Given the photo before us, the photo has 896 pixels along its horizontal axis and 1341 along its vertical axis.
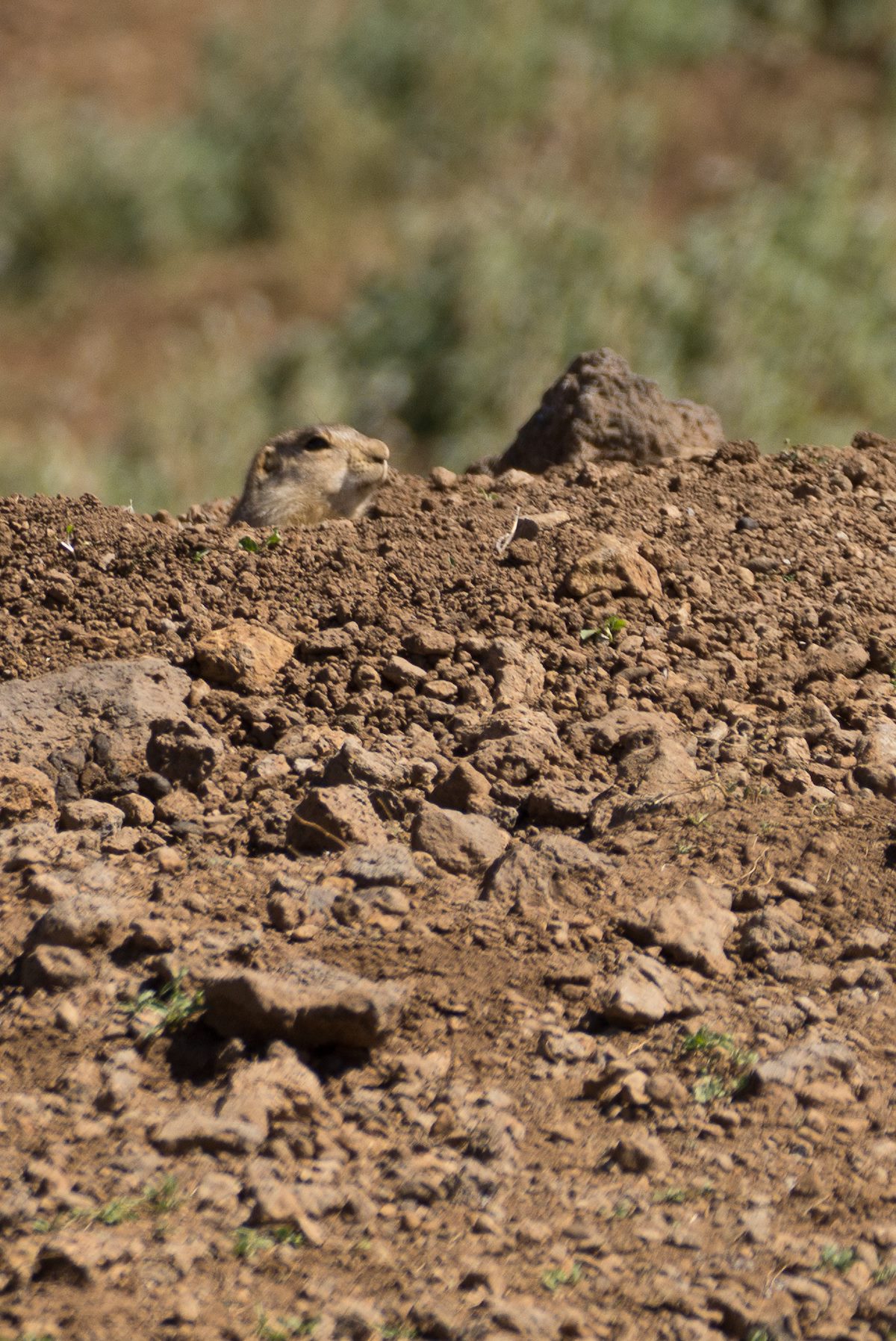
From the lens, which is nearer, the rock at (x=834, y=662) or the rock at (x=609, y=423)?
the rock at (x=834, y=662)

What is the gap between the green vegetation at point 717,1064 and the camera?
8.59ft

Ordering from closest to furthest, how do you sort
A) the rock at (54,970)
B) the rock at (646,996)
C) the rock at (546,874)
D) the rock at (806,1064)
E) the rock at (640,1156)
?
1. the rock at (640,1156)
2. the rock at (806,1064)
3. the rock at (646,996)
4. the rock at (54,970)
5. the rock at (546,874)

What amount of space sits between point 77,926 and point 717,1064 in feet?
3.82

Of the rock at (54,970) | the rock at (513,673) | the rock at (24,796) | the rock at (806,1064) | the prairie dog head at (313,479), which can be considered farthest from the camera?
the prairie dog head at (313,479)

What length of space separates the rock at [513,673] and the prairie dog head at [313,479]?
156 centimetres

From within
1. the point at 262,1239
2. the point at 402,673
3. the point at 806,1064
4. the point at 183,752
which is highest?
the point at 402,673

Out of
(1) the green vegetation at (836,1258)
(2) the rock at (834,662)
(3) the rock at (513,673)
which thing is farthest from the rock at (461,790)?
(1) the green vegetation at (836,1258)

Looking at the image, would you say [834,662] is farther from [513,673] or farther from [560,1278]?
[560,1278]

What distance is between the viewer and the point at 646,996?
9.09ft

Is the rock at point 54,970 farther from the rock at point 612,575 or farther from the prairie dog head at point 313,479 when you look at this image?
the prairie dog head at point 313,479

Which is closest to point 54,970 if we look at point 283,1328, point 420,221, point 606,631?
point 283,1328

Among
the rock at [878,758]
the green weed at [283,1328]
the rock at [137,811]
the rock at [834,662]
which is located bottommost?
the green weed at [283,1328]

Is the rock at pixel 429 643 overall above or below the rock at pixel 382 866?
above

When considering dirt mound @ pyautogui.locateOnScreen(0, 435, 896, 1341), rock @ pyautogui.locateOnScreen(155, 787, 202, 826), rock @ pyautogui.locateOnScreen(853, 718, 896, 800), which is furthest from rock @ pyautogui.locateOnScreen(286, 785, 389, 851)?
rock @ pyautogui.locateOnScreen(853, 718, 896, 800)
